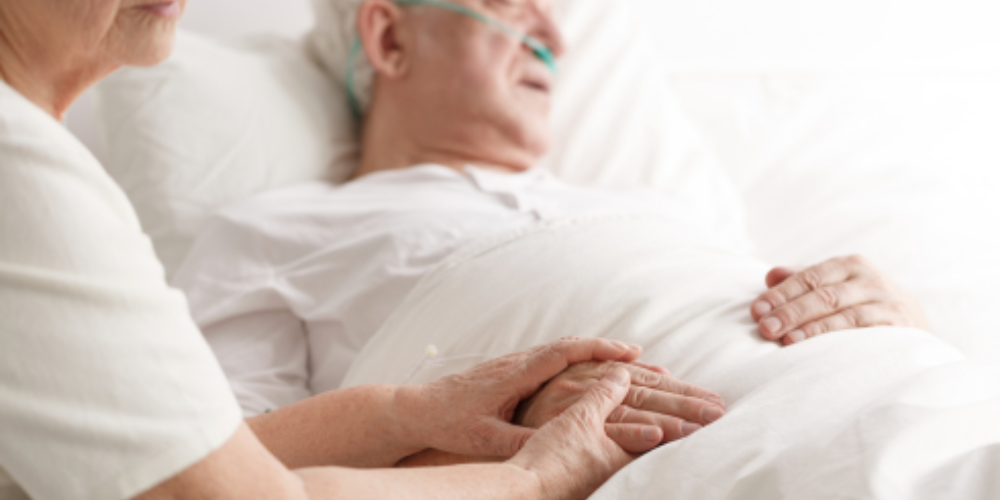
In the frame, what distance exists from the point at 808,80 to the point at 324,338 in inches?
54.3

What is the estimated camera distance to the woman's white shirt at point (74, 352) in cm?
53

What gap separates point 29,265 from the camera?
1.76 ft

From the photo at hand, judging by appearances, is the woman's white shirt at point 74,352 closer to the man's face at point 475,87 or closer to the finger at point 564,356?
the finger at point 564,356

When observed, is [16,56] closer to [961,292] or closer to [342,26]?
[342,26]

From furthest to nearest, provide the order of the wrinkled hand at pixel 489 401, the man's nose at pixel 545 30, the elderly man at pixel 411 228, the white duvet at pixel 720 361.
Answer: the man's nose at pixel 545 30, the elderly man at pixel 411 228, the wrinkled hand at pixel 489 401, the white duvet at pixel 720 361

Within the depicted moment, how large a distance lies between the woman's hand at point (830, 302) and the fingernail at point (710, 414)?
0.18m

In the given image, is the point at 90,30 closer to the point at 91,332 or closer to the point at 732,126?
the point at 91,332

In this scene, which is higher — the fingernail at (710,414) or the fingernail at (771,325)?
the fingernail at (771,325)

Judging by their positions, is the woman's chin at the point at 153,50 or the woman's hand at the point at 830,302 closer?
the woman's chin at the point at 153,50

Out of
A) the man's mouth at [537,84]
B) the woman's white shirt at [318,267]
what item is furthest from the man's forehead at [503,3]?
the woman's white shirt at [318,267]

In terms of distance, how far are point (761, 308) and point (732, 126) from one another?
1058mm

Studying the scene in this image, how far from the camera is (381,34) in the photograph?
5.34 ft

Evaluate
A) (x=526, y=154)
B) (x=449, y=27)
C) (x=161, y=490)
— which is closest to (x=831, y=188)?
(x=526, y=154)

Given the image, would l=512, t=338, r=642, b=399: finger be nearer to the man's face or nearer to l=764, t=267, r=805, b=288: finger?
l=764, t=267, r=805, b=288: finger
